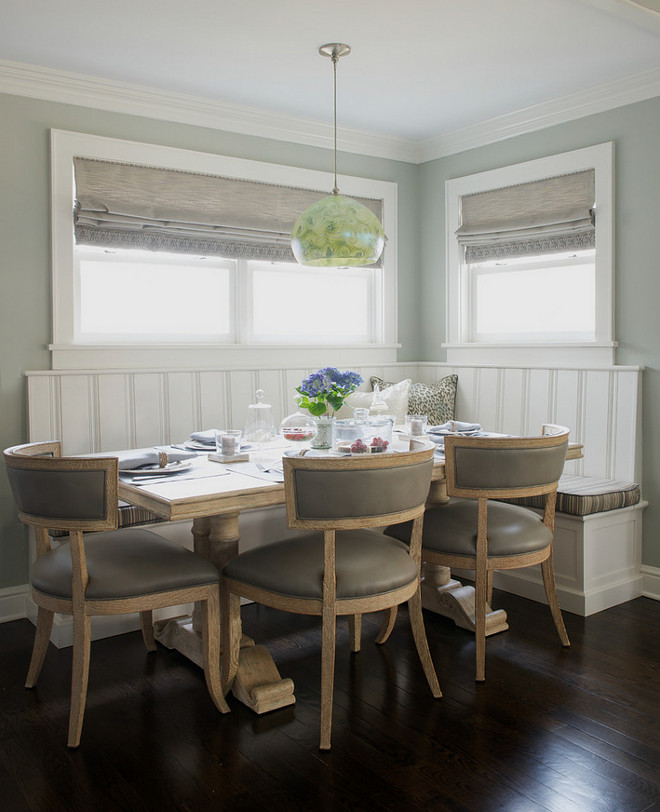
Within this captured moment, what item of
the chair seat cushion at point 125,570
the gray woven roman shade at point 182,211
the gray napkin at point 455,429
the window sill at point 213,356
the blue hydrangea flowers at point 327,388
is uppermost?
the gray woven roman shade at point 182,211

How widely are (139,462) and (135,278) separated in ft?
5.04

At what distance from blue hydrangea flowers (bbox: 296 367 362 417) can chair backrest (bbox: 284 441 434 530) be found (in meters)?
0.68

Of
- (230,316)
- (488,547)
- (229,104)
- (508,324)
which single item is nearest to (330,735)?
(488,547)

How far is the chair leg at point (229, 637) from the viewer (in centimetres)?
249

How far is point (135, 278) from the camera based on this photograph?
3.83 m

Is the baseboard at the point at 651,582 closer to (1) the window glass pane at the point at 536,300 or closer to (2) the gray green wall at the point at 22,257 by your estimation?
(1) the window glass pane at the point at 536,300

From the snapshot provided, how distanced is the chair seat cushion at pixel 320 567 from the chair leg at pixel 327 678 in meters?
0.08

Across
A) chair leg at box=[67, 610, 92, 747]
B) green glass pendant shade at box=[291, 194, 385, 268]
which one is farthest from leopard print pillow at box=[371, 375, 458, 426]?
chair leg at box=[67, 610, 92, 747]

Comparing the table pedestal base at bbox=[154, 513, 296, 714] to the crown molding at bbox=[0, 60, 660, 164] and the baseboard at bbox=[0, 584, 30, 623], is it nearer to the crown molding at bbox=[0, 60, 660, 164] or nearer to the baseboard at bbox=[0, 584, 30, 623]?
the baseboard at bbox=[0, 584, 30, 623]

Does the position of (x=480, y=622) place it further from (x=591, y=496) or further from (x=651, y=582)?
(x=651, y=582)

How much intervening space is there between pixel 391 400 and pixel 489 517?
4.92ft

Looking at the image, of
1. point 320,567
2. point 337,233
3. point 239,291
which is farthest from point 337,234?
point 239,291

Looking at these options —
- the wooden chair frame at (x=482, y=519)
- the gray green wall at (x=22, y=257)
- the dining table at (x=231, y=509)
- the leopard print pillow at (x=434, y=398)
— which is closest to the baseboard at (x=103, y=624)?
the dining table at (x=231, y=509)

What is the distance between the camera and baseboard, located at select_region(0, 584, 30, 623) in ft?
11.0
